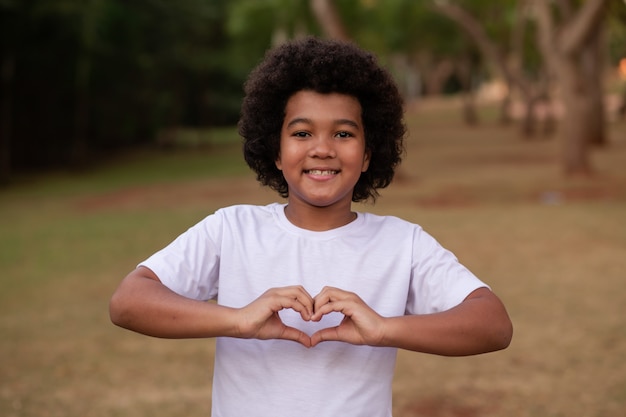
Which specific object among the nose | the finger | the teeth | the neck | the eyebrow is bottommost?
the finger

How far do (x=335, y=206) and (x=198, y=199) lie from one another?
42.7 ft

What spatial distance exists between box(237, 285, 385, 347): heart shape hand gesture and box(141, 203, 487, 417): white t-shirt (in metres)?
0.17

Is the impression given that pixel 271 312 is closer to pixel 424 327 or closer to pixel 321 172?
pixel 424 327

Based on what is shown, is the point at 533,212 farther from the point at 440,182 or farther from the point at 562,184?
the point at 440,182

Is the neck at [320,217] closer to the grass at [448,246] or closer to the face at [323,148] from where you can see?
the face at [323,148]

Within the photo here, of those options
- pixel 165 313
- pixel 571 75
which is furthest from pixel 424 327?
pixel 571 75

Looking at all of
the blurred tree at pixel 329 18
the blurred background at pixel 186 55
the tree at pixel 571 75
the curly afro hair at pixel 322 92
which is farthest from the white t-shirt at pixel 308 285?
the blurred tree at pixel 329 18

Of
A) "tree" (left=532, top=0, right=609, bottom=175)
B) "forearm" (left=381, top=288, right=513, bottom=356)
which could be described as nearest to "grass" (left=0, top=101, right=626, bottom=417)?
"tree" (left=532, top=0, right=609, bottom=175)

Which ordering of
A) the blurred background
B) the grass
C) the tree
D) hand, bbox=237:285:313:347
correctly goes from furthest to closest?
the blurred background < the tree < the grass < hand, bbox=237:285:313:347

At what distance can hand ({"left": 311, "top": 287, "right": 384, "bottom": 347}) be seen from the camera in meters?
1.77

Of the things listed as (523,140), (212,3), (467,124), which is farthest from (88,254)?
(467,124)

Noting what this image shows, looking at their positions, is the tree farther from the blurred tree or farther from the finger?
the finger

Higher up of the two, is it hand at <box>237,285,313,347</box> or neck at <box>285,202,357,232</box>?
neck at <box>285,202,357,232</box>

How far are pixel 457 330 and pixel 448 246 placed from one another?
7499 mm
